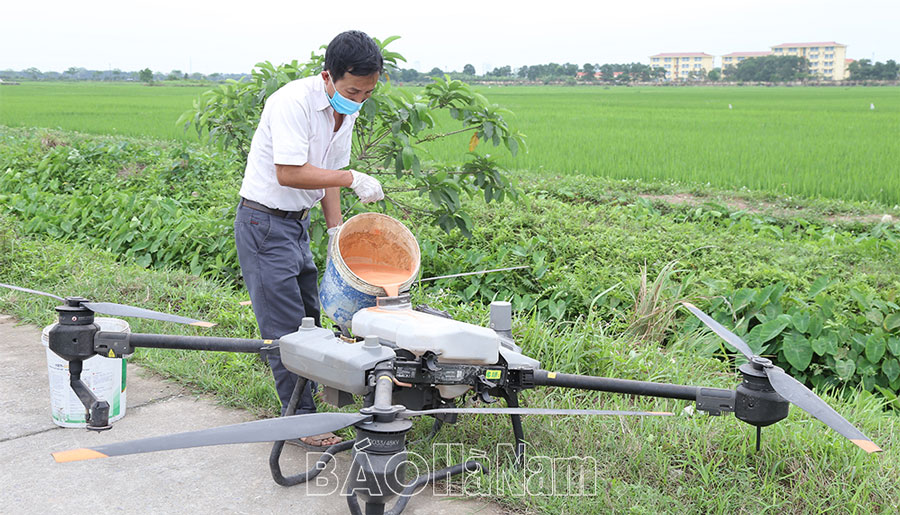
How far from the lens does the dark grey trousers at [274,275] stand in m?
3.34

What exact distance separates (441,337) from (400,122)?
96.8 inches

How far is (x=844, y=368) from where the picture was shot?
15.3ft

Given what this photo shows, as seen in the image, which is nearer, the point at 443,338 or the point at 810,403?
the point at 810,403

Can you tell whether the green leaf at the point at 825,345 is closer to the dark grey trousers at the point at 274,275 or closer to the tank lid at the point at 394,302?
the tank lid at the point at 394,302

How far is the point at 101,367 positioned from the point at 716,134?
1635cm

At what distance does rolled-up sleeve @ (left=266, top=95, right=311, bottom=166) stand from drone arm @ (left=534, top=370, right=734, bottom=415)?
1274 millimetres

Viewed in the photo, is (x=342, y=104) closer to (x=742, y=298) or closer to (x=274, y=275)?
(x=274, y=275)

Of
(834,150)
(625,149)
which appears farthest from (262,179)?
(834,150)

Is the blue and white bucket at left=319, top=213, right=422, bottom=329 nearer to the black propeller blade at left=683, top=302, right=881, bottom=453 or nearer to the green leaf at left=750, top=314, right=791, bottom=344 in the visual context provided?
the black propeller blade at left=683, top=302, right=881, bottom=453

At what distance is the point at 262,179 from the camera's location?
333 cm

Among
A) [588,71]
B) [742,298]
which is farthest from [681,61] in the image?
[742,298]

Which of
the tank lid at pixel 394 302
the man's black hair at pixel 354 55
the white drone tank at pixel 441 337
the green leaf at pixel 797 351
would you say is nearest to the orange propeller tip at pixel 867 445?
the white drone tank at pixel 441 337

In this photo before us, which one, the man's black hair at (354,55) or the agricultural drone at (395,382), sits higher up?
the man's black hair at (354,55)

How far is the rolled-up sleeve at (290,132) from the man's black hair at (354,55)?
0.22m
